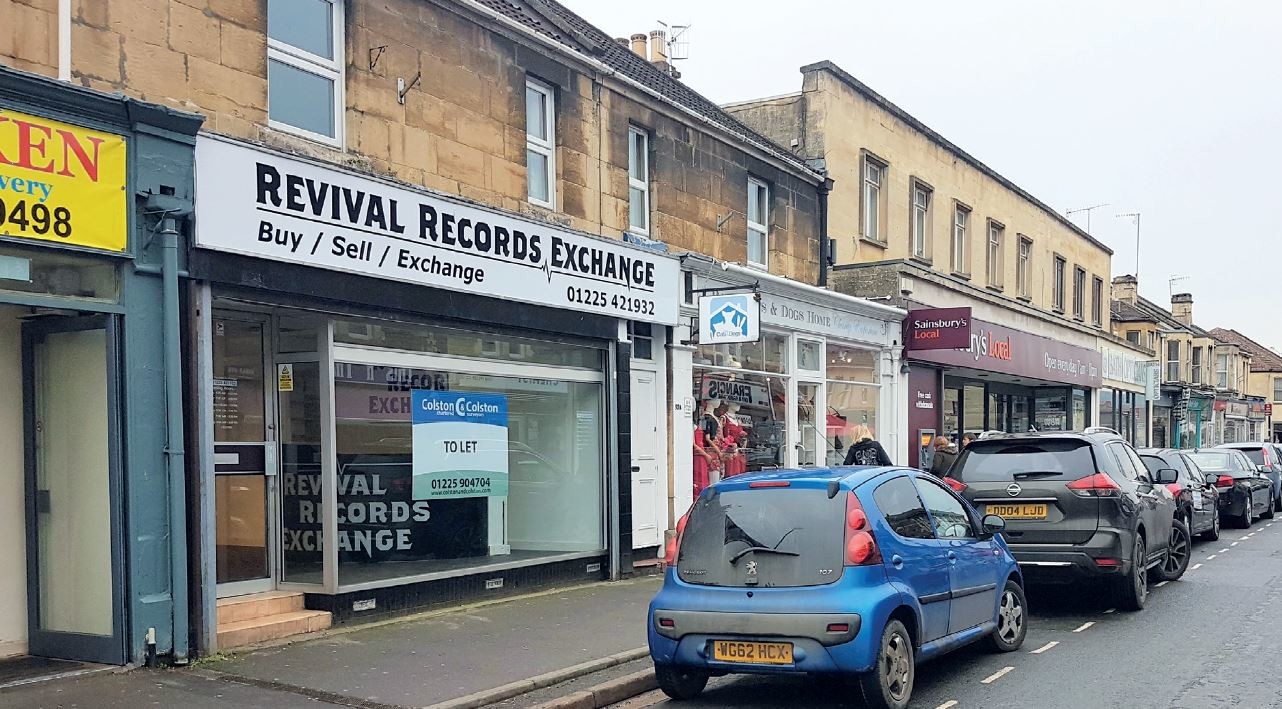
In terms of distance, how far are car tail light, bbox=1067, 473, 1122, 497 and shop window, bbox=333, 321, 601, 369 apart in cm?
526

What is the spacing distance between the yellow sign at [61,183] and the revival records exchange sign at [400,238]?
0.62m

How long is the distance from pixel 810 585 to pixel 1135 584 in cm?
538

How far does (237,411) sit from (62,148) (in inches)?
121

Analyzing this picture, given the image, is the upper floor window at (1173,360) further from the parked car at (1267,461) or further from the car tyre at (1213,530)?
the car tyre at (1213,530)

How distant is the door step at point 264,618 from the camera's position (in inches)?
329

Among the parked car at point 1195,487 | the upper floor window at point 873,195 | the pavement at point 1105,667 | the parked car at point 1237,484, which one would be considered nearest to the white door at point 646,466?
the pavement at point 1105,667

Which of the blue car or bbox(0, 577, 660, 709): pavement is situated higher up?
the blue car

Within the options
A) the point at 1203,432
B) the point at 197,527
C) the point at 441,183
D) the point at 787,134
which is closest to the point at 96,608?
the point at 197,527

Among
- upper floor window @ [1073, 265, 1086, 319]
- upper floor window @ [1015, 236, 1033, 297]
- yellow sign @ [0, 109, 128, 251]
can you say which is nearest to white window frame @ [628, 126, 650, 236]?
yellow sign @ [0, 109, 128, 251]

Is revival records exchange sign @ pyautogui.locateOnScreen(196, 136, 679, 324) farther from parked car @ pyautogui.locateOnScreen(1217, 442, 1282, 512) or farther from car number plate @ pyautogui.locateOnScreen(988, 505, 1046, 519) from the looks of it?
parked car @ pyautogui.locateOnScreen(1217, 442, 1282, 512)

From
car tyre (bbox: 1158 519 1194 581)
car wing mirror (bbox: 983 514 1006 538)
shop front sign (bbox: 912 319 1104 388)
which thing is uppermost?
shop front sign (bbox: 912 319 1104 388)

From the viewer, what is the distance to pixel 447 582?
10.4 metres

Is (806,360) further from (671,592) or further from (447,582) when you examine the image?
(671,592)

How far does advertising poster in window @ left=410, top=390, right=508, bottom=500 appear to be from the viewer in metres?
10.5
